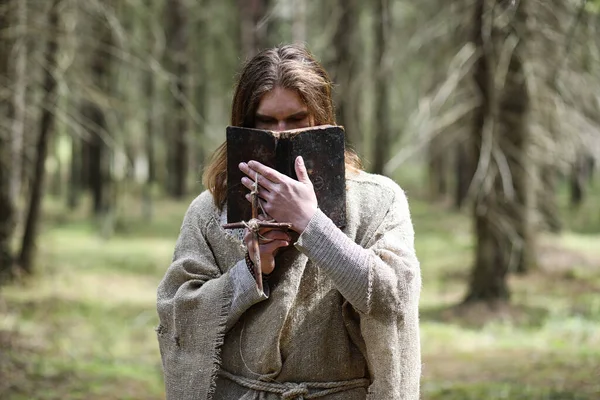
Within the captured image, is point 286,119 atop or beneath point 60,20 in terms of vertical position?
beneath

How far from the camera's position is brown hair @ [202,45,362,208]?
7.86ft

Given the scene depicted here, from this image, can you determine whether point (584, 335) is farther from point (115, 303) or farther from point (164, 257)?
point (164, 257)

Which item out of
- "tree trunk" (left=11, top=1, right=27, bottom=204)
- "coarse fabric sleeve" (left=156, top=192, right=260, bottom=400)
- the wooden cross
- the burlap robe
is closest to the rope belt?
the burlap robe

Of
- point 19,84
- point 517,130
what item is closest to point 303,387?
point 19,84

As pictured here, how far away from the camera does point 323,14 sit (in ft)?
65.7

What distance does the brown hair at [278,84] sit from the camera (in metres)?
2.40

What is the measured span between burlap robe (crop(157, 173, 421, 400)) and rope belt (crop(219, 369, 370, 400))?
0.02 metres

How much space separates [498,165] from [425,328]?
6.49ft

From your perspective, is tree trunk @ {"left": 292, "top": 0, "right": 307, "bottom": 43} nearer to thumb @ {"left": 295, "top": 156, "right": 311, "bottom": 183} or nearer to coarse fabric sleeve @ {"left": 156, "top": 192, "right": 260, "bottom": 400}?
coarse fabric sleeve @ {"left": 156, "top": 192, "right": 260, "bottom": 400}

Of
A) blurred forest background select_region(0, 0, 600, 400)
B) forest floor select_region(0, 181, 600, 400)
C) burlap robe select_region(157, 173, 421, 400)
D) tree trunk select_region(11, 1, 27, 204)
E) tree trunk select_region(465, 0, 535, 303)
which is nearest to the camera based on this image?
burlap robe select_region(157, 173, 421, 400)

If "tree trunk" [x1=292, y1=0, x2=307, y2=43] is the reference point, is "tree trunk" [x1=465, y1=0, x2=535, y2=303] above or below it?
below

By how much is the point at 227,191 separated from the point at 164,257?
42.2 ft

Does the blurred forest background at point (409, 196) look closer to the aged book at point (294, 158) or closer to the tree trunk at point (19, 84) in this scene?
the tree trunk at point (19, 84)

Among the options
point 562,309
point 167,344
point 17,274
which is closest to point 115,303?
point 17,274
